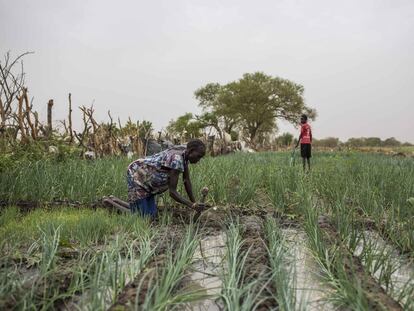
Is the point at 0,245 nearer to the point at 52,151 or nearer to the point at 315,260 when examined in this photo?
the point at 315,260

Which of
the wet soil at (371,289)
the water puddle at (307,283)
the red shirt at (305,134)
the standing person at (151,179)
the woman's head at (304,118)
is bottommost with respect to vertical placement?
the water puddle at (307,283)

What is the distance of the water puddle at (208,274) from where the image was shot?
1954mm

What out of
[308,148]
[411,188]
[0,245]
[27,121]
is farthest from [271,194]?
[27,121]

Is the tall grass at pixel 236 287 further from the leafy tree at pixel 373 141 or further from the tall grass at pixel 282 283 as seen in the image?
the leafy tree at pixel 373 141

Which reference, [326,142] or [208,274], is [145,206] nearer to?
[208,274]

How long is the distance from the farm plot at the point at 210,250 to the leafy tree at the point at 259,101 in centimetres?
2616

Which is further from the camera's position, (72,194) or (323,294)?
(72,194)

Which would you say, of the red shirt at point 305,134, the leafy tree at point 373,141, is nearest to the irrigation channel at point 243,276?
the red shirt at point 305,134

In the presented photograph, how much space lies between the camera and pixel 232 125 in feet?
111

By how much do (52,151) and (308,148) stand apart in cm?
537

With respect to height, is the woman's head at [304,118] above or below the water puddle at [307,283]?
above

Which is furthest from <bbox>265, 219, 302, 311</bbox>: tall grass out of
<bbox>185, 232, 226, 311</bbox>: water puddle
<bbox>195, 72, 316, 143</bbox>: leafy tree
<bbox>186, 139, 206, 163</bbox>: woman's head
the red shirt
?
<bbox>195, 72, 316, 143</bbox>: leafy tree

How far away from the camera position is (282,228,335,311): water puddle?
1.89 metres

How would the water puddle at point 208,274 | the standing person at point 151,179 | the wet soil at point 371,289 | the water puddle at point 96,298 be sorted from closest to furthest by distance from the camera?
the water puddle at point 96,298 < the wet soil at point 371,289 < the water puddle at point 208,274 < the standing person at point 151,179
